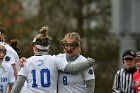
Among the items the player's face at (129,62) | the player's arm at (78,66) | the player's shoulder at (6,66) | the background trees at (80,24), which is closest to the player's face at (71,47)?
the player's arm at (78,66)

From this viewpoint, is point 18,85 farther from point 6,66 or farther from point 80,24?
point 80,24

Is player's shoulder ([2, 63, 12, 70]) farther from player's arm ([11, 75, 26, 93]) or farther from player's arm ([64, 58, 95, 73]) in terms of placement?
player's arm ([64, 58, 95, 73])

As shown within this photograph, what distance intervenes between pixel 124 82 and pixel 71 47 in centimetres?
340

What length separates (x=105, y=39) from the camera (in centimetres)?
4109

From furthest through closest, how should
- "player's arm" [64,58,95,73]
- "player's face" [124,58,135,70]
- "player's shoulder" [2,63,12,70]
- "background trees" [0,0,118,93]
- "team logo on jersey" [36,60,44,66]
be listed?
"background trees" [0,0,118,93] < "player's face" [124,58,135,70] < "player's shoulder" [2,63,12,70] < "team logo on jersey" [36,60,44,66] < "player's arm" [64,58,95,73]

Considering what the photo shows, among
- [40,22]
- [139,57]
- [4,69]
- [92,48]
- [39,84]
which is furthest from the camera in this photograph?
[92,48]

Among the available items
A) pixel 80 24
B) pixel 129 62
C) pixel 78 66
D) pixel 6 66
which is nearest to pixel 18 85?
pixel 78 66

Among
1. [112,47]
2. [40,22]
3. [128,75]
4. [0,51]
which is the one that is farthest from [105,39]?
[0,51]

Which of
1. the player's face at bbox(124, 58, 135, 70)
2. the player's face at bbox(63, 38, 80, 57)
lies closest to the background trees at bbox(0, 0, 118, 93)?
the player's face at bbox(124, 58, 135, 70)

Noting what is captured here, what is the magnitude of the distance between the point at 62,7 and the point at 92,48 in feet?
7.24

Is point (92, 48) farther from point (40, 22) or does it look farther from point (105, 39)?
point (40, 22)

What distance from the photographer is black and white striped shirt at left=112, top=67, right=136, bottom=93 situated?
17.3m

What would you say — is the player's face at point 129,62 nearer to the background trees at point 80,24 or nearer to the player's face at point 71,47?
the player's face at point 71,47

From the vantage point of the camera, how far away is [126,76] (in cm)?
1744
